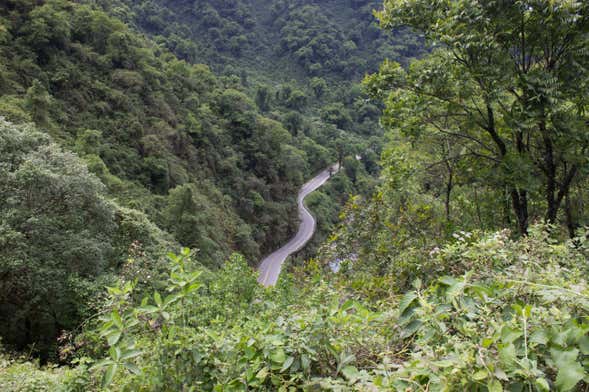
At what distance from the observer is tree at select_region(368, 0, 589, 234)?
4.50 m

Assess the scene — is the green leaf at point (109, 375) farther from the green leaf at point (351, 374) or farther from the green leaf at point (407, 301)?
the green leaf at point (407, 301)

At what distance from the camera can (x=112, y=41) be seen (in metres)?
28.8

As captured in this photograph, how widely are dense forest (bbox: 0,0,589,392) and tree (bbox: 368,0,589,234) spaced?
3 cm

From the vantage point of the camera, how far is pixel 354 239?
21.4 ft

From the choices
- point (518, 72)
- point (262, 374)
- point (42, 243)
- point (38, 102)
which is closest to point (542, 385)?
point (262, 374)

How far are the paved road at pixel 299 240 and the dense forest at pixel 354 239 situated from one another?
5.66 metres

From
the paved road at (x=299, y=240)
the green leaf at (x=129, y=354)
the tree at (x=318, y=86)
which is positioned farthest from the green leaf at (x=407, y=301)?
the tree at (x=318, y=86)

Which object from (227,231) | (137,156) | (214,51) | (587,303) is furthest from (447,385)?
(214,51)

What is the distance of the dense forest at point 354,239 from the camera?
5.91 ft

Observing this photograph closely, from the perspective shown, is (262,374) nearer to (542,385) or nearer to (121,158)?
(542,385)

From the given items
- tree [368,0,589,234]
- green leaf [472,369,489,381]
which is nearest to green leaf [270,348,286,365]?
green leaf [472,369,489,381]

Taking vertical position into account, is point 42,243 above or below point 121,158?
above

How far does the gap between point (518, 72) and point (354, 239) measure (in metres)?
3.45

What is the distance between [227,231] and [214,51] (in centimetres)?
5146
